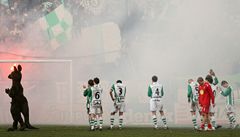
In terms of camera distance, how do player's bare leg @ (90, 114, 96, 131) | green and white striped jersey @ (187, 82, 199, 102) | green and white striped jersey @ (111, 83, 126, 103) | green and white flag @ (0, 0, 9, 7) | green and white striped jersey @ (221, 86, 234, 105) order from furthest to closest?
1. green and white flag @ (0, 0, 9, 7)
2. green and white striped jersey @ (221, 86, 234, 105)
3. green and white striped jersey @ (111, 83, 126, 103)
4. green and white striped jersey @ (187, 82, 199, 102)
5. player's bare leg @ (90, 114, 96, 131)

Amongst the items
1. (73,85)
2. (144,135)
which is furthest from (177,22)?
(144,135)

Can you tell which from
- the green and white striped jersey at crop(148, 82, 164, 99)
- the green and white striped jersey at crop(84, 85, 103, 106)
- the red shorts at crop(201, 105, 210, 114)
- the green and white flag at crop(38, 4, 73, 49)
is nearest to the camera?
the red shorts at crop(201, 105, 210, 114)

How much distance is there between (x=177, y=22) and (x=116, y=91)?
41.2 ft

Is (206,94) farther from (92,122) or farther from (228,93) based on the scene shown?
(92,122)

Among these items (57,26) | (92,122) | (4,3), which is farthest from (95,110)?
(4,3)

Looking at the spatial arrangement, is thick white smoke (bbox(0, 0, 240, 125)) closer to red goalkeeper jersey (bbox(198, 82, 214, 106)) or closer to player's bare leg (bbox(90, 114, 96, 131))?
player's bare leg (bbox(90, 114, 96, 131))

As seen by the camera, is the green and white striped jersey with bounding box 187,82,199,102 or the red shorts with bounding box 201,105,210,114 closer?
the red shorts with bounding box 201,105,210,114

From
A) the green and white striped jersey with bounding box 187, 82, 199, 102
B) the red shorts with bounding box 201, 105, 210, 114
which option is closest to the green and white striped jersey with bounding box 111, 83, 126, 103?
the green and white striped jersey with bounding box 187, 82, 199, 102

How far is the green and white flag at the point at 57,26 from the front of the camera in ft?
129

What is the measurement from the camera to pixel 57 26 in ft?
130

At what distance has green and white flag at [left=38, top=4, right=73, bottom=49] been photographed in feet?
129

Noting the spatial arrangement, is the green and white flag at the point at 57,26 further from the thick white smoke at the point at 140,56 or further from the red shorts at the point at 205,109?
the red shorts at the point at 205,109

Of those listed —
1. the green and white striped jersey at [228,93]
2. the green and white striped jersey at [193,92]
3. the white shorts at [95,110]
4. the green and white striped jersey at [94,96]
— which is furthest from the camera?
the green and white striped jersey at [228,93]

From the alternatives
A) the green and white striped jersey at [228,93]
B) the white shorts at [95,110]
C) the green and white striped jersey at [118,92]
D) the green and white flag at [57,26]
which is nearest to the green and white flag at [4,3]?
the green and white flag at [57,26]
